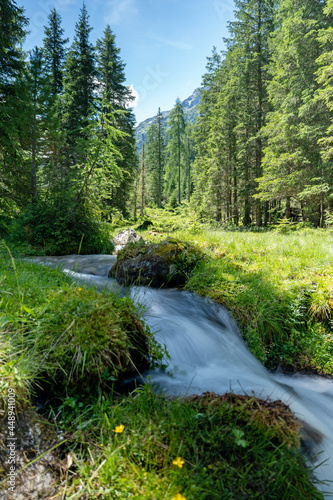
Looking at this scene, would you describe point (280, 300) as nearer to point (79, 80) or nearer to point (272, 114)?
point (272, 114)

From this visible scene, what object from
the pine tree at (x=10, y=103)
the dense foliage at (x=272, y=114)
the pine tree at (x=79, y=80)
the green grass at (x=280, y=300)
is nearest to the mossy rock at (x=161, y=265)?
the green grass at (x=280, y=300)

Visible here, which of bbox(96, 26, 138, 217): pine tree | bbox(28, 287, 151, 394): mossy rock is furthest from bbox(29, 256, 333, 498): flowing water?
bbox(96, 26, 138, 217): pine tree

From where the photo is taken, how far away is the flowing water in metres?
2.36

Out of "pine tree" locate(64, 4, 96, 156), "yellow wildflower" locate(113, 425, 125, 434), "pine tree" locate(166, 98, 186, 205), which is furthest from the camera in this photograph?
"pine tree" locate(166, 98, 186, 205)

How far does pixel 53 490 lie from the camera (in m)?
1.34

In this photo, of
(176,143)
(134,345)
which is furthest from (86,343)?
(176,143)

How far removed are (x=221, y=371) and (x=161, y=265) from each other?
9.12 feet

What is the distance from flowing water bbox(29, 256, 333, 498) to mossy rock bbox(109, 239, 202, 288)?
→ 2.27ft

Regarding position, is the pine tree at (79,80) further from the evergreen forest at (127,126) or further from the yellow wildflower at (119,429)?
the yellow wildflower at (119,429)

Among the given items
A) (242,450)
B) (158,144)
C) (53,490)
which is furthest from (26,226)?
(158,144)

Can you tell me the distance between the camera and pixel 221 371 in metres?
2.96

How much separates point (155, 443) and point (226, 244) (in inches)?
225

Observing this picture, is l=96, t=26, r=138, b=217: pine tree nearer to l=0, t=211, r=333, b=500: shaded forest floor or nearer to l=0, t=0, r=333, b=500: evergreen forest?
l=0, t=0, r=333, b=500: evergreen forest

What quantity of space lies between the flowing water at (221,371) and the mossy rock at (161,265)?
2.27ft
